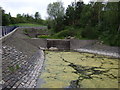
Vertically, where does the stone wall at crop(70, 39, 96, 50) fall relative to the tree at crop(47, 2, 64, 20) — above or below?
below

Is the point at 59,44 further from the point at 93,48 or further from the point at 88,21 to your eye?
the point at 88,21

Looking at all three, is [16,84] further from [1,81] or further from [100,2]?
[100,2]

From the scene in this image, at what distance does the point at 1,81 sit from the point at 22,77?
1795 millimetres

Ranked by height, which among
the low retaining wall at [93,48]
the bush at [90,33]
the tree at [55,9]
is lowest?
the low retaining wall at [93,48]

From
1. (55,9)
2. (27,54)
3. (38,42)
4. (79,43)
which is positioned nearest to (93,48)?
(79,43)

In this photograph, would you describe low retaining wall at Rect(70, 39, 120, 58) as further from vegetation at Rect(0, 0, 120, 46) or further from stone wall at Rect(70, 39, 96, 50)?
vegetation at Rect(0, 0, 120, 46)

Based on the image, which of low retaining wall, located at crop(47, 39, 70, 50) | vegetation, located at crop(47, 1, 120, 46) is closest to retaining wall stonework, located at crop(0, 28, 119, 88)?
low retaining wall, located at crop(47, 39, 70, 50)

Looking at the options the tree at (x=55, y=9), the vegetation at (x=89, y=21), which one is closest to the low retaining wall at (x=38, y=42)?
the vegetation at (x=89, y=21)

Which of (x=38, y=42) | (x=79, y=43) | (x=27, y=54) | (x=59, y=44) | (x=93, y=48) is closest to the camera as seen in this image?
(x=27, y=54)

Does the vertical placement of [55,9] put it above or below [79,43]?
above

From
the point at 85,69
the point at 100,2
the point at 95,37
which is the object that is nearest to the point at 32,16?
the point at 100,2

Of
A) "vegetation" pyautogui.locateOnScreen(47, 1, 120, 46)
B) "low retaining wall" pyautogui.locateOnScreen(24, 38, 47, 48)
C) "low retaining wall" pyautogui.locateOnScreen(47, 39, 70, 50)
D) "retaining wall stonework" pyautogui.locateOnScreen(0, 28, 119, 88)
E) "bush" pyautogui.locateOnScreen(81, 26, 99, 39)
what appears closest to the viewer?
"retaining wall stonework" pyautogui.locateOnScreen(0, 28, 119, 88)

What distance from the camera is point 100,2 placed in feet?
100

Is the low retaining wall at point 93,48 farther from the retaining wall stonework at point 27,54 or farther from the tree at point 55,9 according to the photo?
the tree at point 55,9
